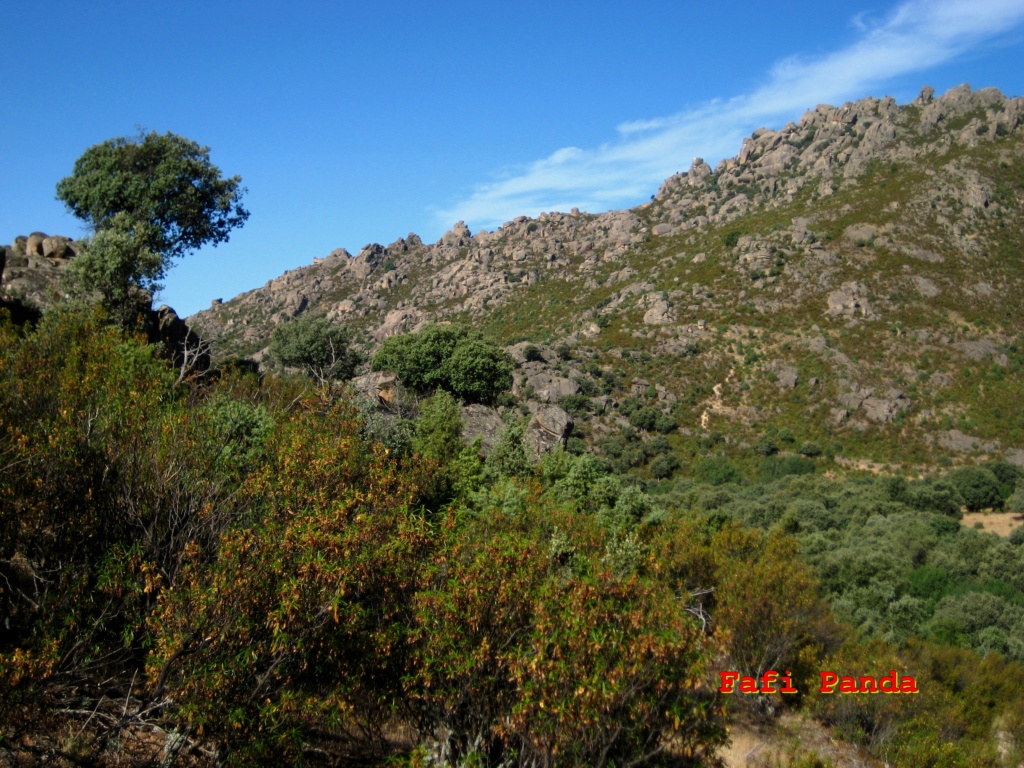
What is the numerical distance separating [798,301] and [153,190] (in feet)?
212

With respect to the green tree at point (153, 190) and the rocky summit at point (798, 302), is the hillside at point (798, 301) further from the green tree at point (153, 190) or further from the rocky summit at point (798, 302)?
the green tree at point (153, 190)

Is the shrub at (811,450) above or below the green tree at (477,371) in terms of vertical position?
below


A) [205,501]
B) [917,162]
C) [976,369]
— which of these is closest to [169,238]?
[205,501]

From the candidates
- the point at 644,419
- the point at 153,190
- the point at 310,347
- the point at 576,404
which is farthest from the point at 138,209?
the point at 644,419

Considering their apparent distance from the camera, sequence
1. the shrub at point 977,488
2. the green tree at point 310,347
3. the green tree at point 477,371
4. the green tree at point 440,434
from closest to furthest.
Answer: the green tree at point 440,434 < the green tree at point 477,371 < the green tree at point 310,347 < the shrub at point 977,488

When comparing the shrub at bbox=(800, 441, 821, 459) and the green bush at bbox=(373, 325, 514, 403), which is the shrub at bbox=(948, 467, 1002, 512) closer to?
the shrub at bbox=(800, 441, 821, 459)

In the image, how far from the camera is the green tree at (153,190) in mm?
25750

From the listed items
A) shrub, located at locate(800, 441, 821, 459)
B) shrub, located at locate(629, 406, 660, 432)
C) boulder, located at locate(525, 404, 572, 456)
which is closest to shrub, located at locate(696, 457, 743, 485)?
shrub, located at locate(629, 406, 660, 432)

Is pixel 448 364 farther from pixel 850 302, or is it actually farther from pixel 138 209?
pixel 850 302

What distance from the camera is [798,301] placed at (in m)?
72.1

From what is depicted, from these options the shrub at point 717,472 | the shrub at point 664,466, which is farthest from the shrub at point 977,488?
the shrub at point 664,466

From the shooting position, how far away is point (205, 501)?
840 centimetres

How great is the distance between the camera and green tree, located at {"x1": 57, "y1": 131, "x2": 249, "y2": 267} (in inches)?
1014

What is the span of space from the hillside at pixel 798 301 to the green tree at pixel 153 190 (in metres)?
11.8
